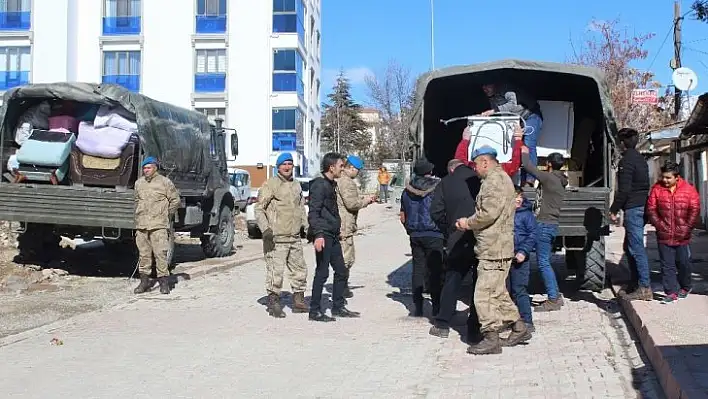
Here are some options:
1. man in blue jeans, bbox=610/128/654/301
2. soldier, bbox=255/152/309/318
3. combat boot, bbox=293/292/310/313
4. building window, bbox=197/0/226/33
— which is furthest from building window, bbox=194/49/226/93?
man in blue jeans, bbox=610/128/654/301

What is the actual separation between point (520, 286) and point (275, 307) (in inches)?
115

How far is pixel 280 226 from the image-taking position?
29.5 ft

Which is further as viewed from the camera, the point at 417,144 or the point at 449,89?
the point at 449,89

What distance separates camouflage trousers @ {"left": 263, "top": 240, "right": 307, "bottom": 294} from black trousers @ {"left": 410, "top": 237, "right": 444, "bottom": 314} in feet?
4.40

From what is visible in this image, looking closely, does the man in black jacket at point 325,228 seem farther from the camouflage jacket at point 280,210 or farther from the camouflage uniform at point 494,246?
the camouflage uniform at point 494,246

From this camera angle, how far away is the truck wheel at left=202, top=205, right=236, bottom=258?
1519cm

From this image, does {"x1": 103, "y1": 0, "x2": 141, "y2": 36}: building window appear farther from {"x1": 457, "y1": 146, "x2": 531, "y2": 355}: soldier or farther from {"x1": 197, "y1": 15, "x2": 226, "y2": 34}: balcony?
{"x1": 457, "y1": 146, "x2": 531, "y2": 355}: soldier

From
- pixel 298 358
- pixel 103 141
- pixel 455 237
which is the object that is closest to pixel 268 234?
pixel 298 358

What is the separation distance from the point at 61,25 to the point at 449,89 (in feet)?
109

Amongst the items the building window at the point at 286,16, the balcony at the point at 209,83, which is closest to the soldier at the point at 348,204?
the building window at the point at 286,16

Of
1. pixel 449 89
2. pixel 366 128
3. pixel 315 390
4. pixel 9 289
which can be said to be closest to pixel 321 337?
pixel 315 390

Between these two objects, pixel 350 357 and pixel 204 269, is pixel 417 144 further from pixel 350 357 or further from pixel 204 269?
pixel 204 269

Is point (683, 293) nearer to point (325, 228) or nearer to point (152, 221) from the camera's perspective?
point (325, 228)

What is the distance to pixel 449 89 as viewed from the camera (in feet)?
36.9
